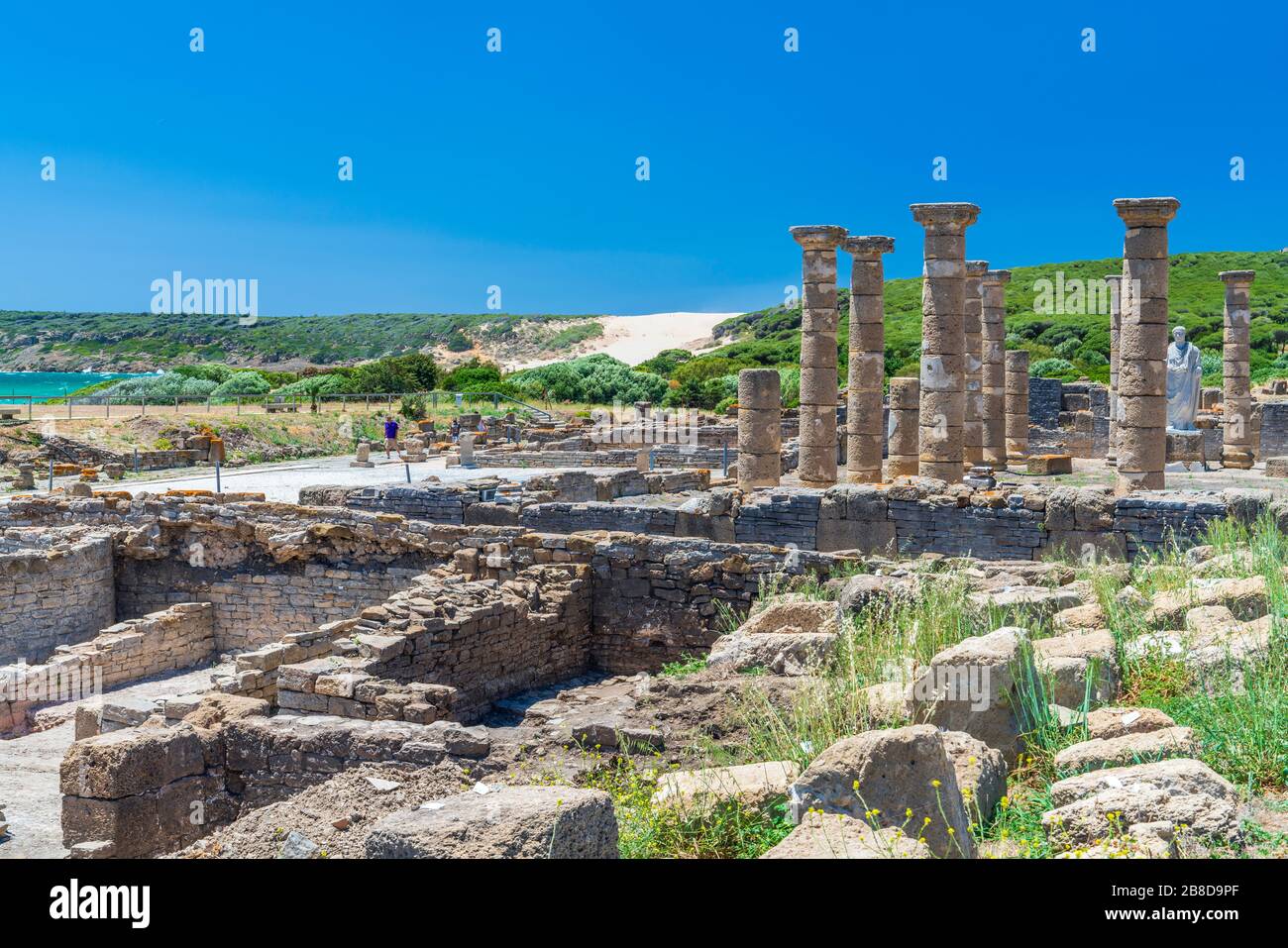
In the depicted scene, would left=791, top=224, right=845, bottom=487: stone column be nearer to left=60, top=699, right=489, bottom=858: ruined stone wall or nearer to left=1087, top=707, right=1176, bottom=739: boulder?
left=60, top=699, right=489, bottom=858: ruined stone wall

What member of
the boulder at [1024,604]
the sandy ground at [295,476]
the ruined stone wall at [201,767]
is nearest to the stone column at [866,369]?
the sandy ground at [295,476]

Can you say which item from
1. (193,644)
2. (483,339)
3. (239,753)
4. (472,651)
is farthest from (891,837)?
(483,339)

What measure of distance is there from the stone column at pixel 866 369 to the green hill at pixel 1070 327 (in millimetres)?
28104

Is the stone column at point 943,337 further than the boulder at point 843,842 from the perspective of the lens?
Yes

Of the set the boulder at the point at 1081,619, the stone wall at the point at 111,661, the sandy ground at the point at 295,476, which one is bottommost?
the stone wall at the point at 111,661

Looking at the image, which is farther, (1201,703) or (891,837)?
(1201,703)

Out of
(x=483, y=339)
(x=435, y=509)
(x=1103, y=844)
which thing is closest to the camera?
(x=1103, y=844)

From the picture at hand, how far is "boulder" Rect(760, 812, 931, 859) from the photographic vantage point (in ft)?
13.3

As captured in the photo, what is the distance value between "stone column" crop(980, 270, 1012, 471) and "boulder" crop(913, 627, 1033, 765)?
2348 cm

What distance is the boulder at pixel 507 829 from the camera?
446 centimetres

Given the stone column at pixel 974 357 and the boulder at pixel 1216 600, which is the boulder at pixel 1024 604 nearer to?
the boulder at pixel 1216 600
